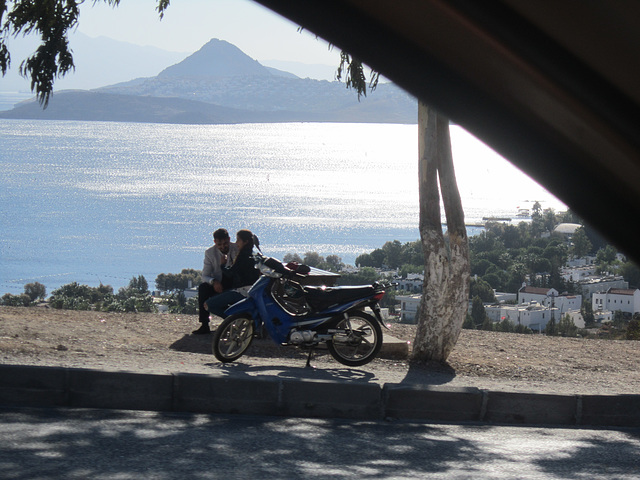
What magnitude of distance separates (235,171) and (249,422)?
135095 mm

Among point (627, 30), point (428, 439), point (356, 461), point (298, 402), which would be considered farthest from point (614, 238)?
point (298, 402)

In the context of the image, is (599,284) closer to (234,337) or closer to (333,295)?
(333,295)

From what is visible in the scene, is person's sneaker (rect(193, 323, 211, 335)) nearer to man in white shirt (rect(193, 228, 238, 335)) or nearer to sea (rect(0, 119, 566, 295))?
man in white shirt (rect(193, 228, 238, 335))

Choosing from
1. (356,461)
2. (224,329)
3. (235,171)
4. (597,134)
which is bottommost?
(356,461)

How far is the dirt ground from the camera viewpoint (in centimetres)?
720

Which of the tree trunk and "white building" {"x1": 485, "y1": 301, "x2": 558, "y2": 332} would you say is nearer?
the tree trunk

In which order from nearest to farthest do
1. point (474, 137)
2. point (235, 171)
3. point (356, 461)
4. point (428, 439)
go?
point (474, 137), point (356, 461), point (428, 439), point (235, 171)

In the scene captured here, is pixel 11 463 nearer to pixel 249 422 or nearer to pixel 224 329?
pixel 249 422

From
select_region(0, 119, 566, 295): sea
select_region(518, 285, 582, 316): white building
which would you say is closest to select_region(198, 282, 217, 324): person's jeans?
select_region(518, 285, 582, 316): white building

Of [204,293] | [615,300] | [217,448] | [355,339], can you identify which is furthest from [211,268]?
[615,300]

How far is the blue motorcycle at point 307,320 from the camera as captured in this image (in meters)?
7.63

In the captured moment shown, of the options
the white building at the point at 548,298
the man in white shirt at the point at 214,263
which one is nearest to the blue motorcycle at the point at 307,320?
the man in white shirt at the point at 214,263

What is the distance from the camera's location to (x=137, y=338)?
9.30 m

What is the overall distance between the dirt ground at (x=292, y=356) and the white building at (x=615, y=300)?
41.2 feet
